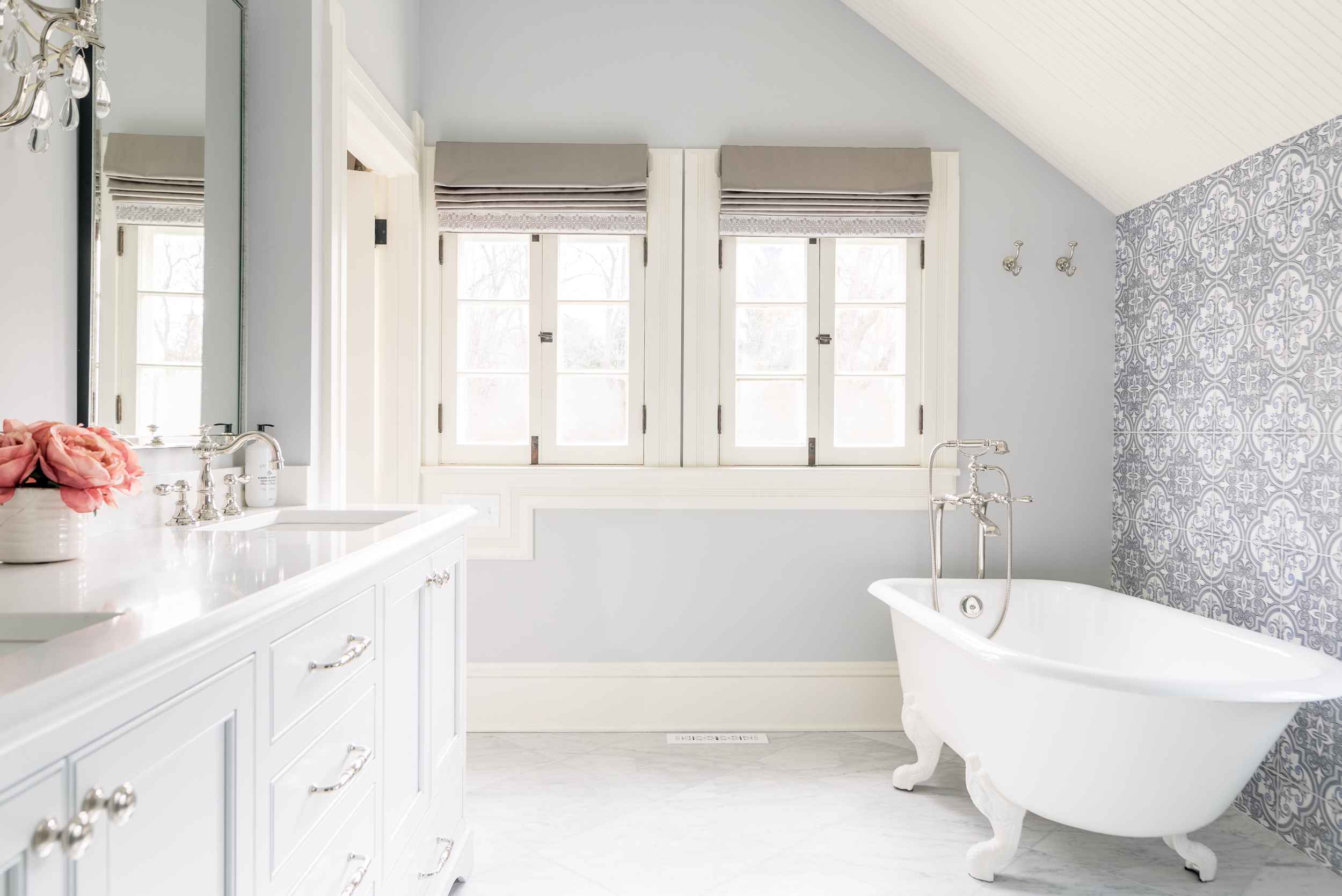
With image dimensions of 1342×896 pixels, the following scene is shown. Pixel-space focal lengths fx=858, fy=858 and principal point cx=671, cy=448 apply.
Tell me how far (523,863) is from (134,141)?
184 centimetres

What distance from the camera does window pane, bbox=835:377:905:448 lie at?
3.19m

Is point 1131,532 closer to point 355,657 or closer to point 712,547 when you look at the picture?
point 712,547

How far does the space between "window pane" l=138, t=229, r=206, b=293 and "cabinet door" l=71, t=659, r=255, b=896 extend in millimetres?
1007

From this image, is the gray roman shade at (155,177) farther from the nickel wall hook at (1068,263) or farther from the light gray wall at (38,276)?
the nickel wall hook at (1068,263)

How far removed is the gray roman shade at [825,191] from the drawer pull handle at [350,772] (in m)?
2.27

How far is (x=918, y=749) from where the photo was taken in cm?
258

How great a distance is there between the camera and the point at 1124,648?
2.66 m

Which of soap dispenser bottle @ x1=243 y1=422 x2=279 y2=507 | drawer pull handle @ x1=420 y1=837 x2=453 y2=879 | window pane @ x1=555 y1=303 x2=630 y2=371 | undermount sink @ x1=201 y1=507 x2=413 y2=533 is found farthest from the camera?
window pane @ x1=555 y1=303 x2=630 y2=371

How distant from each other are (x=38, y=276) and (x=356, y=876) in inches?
41.5

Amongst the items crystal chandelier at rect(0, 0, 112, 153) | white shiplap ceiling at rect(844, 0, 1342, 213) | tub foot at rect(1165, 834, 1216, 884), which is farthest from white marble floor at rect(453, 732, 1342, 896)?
white shiplap ceiling at rect(844, 0, 1342, 213)

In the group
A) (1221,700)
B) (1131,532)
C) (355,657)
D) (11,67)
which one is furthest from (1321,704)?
(11,67)

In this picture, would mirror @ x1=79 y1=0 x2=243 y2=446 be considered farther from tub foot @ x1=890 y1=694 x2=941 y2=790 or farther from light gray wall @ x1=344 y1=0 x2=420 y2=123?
tub foot @ x1=890 y1=694 x2=941 y2=790

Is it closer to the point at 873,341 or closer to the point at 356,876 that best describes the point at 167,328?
the point at 356,876

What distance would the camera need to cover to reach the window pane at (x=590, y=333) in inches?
124
